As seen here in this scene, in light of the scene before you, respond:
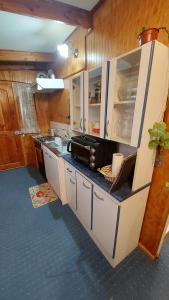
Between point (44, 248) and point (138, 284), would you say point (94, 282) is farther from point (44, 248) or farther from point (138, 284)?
point (44, 248)

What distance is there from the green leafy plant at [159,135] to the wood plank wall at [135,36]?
0.54 feet

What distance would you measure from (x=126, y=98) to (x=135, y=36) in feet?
1.83

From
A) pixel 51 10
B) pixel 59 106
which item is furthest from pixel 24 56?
pixel 51 10

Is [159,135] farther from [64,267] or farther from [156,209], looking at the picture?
[64,267]

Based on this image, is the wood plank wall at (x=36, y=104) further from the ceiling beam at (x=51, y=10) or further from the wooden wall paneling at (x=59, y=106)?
the ceiling beam at (x=51, y=10)

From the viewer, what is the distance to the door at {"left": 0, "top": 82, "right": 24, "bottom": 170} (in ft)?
10.8

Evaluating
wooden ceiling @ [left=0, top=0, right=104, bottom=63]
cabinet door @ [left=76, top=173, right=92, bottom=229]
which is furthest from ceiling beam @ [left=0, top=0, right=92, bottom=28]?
cabinet door @ [left=76, top=173, right=92, bottom=229]

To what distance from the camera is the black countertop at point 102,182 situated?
1.19 m

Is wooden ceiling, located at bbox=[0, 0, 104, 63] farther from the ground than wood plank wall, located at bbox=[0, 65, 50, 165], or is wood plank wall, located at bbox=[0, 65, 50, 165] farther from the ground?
wooden ceiling, located at bbox=[0, 0, 104, 63]

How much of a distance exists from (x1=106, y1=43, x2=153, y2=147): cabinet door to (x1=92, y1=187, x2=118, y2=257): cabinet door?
0.57 meters

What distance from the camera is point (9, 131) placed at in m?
3.50

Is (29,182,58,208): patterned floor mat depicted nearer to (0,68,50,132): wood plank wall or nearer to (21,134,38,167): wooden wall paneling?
(21,134,38,167): wooden wall paneling

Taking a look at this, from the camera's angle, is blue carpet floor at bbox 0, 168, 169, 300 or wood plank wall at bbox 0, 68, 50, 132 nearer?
blue carpet floor at bbox 0, 168, 169, 300

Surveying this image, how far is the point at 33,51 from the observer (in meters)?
2.85
